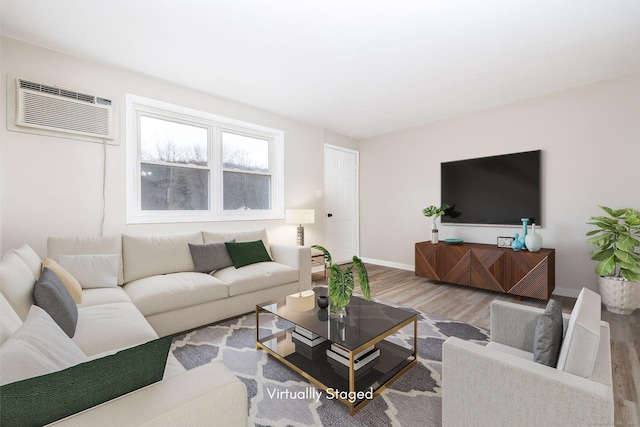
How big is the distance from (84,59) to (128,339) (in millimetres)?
2789

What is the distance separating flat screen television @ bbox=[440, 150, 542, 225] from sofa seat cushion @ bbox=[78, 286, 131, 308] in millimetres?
4203

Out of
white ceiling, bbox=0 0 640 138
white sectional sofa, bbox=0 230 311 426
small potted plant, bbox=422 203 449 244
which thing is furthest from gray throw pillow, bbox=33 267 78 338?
small potted plant, bbox=422 203 449 244

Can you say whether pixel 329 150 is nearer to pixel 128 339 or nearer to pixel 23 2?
pixel 23 2

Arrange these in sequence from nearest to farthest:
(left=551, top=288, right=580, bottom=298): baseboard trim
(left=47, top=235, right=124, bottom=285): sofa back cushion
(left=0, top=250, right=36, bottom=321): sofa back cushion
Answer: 1. (left=0, top=250, right=36, bottom=321): sofa back cushion
2. (left=47, top=235, right=124, bottom=285): sofa back cushion
3. (left=551, top=288, right=580, bottom=298): baseboard trim

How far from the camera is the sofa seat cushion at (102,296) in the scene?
6.63 feet

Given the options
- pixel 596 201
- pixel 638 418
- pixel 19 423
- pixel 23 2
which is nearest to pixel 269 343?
pixel 19 423

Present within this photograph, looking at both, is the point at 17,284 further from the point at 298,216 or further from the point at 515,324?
the point at 298,216

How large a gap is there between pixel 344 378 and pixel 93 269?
220 cm

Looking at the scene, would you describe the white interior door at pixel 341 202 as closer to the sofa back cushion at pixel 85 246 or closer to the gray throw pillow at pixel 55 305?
the sofa back cushion at pixel 85 246

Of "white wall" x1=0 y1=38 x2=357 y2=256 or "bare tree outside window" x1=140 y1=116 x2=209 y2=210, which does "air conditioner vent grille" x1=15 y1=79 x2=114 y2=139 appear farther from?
"bare tree outside window" x1=140 y1=116 x2=209 y2=210

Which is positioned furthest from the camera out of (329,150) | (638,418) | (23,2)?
(329,150)

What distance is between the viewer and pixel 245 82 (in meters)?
3.24

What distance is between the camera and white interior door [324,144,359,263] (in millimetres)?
5238

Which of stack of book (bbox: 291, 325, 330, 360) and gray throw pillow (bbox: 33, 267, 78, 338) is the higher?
gray throw pillow (bbox: 33, 267, 78, 338)
